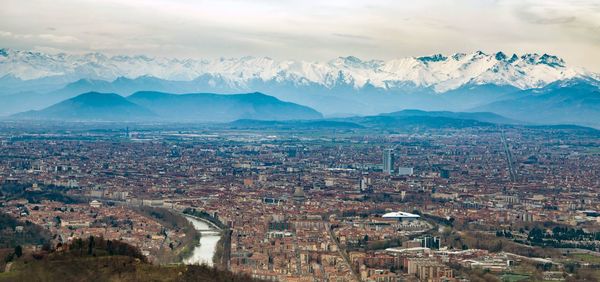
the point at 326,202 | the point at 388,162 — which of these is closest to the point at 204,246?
the point at 326,202

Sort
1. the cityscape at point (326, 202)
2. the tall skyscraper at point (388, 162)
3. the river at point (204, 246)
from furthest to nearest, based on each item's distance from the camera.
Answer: the tall skyscraper at point (388, 162)
the cityscape at point (326, 202)
the river at point (204, 246)

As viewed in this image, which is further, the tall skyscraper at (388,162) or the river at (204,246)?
the tall skyscraper at (388,162)

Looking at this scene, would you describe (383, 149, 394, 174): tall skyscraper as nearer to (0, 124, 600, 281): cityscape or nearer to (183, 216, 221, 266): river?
(0, 124, 600, 281): cityscape

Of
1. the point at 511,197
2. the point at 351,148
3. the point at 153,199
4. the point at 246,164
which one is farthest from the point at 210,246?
the point at 351,148

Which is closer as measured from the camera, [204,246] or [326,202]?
[204,246]

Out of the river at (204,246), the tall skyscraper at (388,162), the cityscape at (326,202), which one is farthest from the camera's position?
the tall skyscraper at (388,162)

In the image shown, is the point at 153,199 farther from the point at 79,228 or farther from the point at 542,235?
the point at 542,235

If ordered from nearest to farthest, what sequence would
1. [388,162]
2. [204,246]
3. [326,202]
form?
[204,246] < [326,202] < [388,162]

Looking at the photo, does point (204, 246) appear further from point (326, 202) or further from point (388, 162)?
point (388, 162)

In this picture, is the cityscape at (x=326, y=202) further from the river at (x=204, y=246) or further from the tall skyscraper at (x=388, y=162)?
Result: the river at (x=204, y=246)

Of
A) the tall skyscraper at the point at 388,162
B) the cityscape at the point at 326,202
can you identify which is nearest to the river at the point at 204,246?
the cityscape at the point at 326,202
